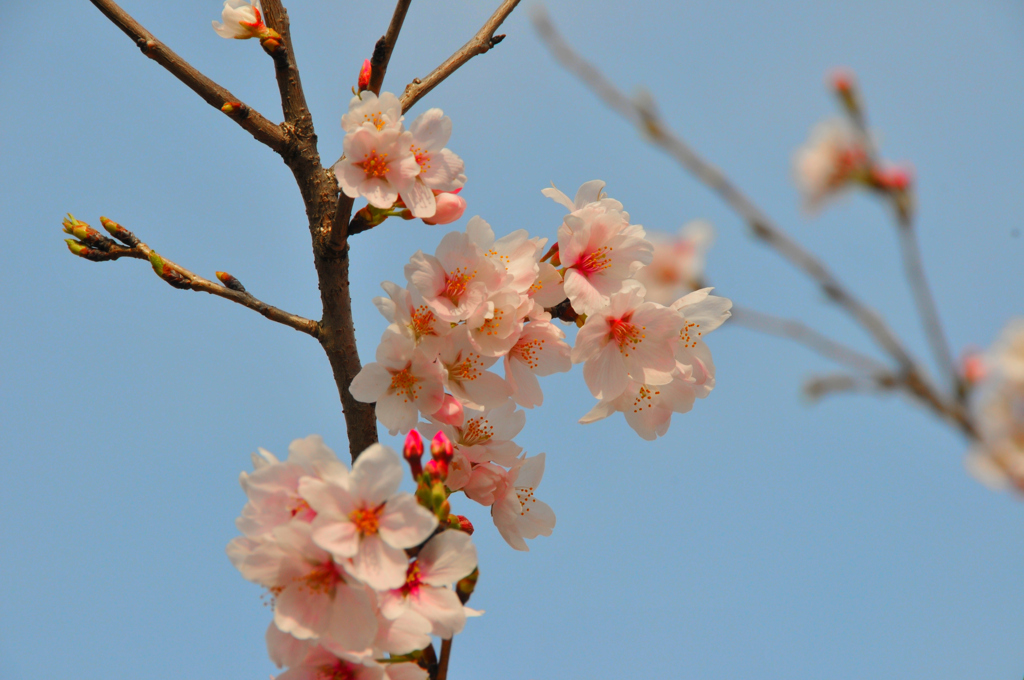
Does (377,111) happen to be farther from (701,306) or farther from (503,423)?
(701,306)

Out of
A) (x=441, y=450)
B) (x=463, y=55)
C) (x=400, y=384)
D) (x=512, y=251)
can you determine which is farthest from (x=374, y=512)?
(x=463, y=55)

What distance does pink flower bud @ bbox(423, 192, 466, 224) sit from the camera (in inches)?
81.8

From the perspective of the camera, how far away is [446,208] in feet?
6.82

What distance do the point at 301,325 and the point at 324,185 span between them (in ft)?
1.51

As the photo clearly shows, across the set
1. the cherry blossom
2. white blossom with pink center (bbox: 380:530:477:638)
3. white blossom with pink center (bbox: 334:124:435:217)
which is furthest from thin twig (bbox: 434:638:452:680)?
the cherry blossom

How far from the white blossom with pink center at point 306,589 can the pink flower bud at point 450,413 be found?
1.88 ft

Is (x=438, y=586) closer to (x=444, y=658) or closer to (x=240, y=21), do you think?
(x=444, y=658)

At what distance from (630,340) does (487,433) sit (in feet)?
1.83

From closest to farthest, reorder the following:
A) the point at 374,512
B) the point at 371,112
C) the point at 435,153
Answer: the point at 374,512 < the point at 371,112 < the point at 435,153

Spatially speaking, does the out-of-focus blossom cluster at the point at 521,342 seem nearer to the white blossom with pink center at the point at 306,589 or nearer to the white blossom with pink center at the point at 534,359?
the white blossom with pink center at the point at 534,359

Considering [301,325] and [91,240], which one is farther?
[91,240]

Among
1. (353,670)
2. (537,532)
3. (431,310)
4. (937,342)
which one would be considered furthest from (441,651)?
(937,342)

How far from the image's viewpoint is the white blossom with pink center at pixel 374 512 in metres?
1.41

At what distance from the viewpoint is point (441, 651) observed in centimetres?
151
